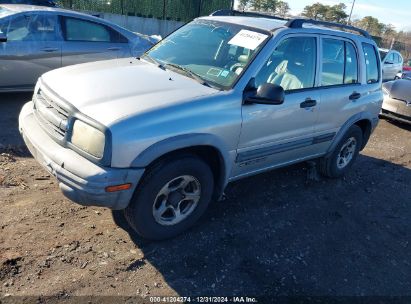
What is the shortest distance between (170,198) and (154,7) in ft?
54.7

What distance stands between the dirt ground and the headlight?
0.93 metres

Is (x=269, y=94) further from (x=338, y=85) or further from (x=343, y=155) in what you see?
(x=343, y=155)

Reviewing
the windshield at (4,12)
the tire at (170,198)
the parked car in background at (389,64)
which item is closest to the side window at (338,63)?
the tire at (170,198)

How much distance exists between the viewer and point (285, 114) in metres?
3.95

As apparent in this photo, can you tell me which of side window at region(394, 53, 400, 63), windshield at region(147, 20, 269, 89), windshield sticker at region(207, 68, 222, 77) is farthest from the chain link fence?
windshield sticker at region(207, 68, 222, 77)

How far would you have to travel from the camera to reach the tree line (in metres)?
29.4

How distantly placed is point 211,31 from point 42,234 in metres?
2.55

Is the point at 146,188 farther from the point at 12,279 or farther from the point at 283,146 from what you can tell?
the point at 283,146

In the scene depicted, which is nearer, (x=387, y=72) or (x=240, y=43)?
(x=240, y=43)

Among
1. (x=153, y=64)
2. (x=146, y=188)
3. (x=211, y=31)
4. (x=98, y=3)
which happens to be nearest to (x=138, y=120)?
(x=146, y=188)

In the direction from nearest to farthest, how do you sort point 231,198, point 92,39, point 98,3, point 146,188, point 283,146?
point 146,188 → point 283,146 → point 231,198 → point 92,39 → point 98,3

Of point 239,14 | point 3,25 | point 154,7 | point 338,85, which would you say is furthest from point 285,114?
point 154,7

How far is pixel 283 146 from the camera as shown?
414 centimetres

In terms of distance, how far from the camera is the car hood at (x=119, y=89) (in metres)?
3.00
